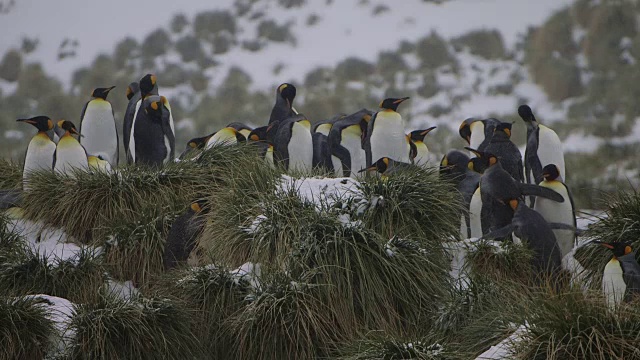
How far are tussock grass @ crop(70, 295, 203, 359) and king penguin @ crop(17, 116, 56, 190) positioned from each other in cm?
250

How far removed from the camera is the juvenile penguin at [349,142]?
9.63 meters

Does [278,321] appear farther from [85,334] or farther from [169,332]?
[85,334]

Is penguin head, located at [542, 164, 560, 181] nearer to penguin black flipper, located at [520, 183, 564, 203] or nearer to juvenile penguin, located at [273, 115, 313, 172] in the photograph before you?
penguin black flipper, located at [520, 183, 564, 203]

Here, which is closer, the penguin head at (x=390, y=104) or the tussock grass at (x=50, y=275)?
the tussock grass at (x=50, y=275)

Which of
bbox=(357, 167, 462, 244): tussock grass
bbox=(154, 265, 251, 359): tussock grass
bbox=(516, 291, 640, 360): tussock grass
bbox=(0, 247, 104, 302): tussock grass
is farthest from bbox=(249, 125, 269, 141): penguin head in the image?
bbox=(516, 291, 640, 360): tussock grass

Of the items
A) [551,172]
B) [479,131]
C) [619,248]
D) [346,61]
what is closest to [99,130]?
[479,131]

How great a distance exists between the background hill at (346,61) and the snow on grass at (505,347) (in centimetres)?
1289

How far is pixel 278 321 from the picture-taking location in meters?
6.26

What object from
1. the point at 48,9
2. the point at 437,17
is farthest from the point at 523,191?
the point at 48,9

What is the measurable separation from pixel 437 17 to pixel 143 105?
1919 cm

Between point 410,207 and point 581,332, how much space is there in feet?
7.00

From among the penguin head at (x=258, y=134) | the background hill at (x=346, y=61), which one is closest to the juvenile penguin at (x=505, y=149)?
the penguin head at (x=258, y=134)

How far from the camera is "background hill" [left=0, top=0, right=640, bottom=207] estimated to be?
845 inches

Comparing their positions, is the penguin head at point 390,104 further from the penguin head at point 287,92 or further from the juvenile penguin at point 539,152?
the penguin head at point 287,92
